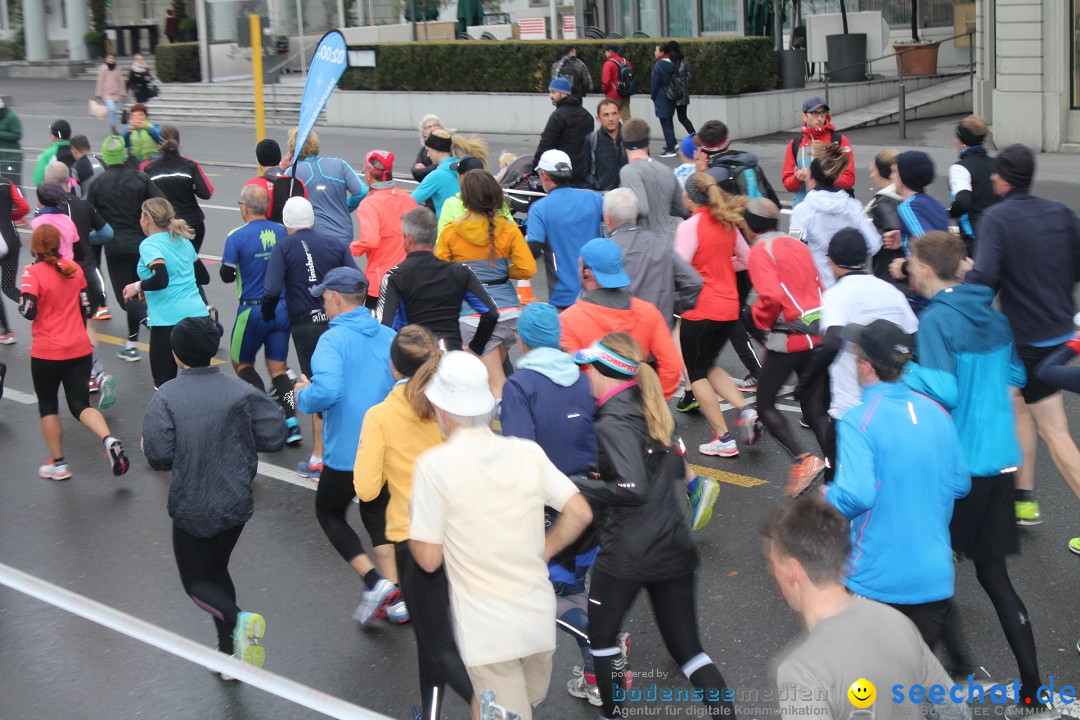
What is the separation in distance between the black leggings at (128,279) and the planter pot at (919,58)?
18.4 metres

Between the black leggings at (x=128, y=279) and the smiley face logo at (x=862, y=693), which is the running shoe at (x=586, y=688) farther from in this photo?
the black leggings at (x=128, y=279)

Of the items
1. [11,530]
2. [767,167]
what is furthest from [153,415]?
[767,167]

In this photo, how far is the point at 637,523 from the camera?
4586mm

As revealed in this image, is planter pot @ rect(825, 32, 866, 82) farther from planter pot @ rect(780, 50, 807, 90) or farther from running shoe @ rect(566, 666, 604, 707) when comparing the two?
running shoe @ rect(566, 666, 604, 707)

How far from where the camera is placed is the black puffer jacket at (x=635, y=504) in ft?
14.9

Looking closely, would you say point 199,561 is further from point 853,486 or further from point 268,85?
point 268,85

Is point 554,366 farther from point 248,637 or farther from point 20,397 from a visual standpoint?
point 20,397

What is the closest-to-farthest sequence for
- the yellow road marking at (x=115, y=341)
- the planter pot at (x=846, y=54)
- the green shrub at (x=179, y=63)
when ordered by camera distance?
the yellow road marking at (x=115, y=341)
the planter pot at (x=846, y=54)
the green shrub at (x=179, y=63)

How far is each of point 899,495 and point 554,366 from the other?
147 centimetres

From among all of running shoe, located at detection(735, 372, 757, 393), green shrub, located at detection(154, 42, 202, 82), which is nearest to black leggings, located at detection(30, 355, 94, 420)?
running shoe, located at detection(735, 372, 757, 393)

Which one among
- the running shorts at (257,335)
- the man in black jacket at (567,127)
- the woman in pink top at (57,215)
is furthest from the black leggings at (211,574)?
the man in black jacket at (567,127)

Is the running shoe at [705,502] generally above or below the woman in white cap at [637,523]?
below

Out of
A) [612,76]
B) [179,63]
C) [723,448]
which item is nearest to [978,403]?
[723,448]

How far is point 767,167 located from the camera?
62.9 ft
